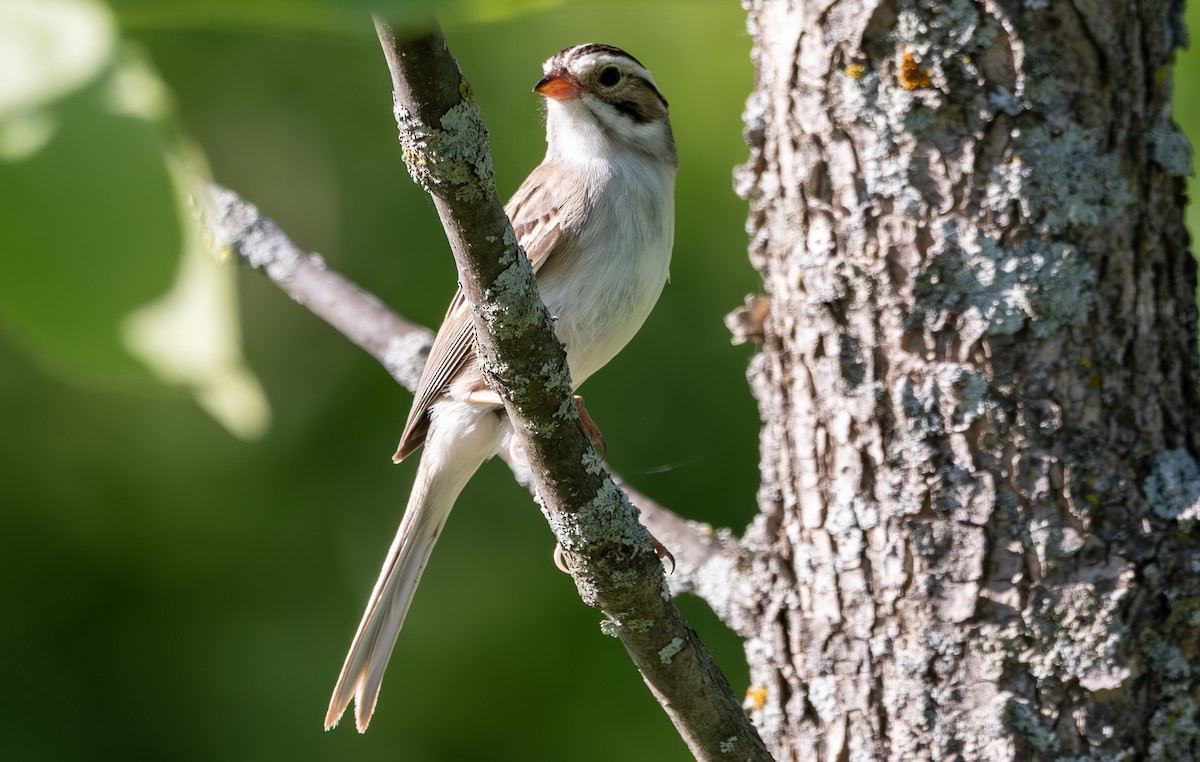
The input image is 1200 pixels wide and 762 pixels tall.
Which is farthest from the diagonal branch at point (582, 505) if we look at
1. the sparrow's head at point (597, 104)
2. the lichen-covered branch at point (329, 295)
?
the sparrow's head at point (597, 104)

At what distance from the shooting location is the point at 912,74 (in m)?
2.15

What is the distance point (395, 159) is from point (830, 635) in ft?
9.17

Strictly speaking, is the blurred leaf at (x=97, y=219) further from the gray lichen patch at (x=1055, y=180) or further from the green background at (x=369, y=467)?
the green background at (x=369, y=467)

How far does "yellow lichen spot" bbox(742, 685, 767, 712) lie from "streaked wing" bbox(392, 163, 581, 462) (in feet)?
3.16

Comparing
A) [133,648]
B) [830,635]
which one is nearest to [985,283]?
[830,635]

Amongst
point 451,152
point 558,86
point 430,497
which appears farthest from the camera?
point 558,86

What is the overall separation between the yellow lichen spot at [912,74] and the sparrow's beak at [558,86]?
43.7 inches

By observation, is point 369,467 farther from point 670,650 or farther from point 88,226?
point 88,226

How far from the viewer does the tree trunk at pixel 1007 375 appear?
2115 mm

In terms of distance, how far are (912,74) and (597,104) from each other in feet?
3.83

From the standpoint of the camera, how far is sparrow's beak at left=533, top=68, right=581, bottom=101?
3025 millimetres

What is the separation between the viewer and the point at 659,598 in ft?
6.28

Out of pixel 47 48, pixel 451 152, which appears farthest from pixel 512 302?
pixel 47 48

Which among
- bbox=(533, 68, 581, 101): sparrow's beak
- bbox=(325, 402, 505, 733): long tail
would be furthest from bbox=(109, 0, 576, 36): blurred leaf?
bbox=(533, 68, 581, 101): sparrow's beak
